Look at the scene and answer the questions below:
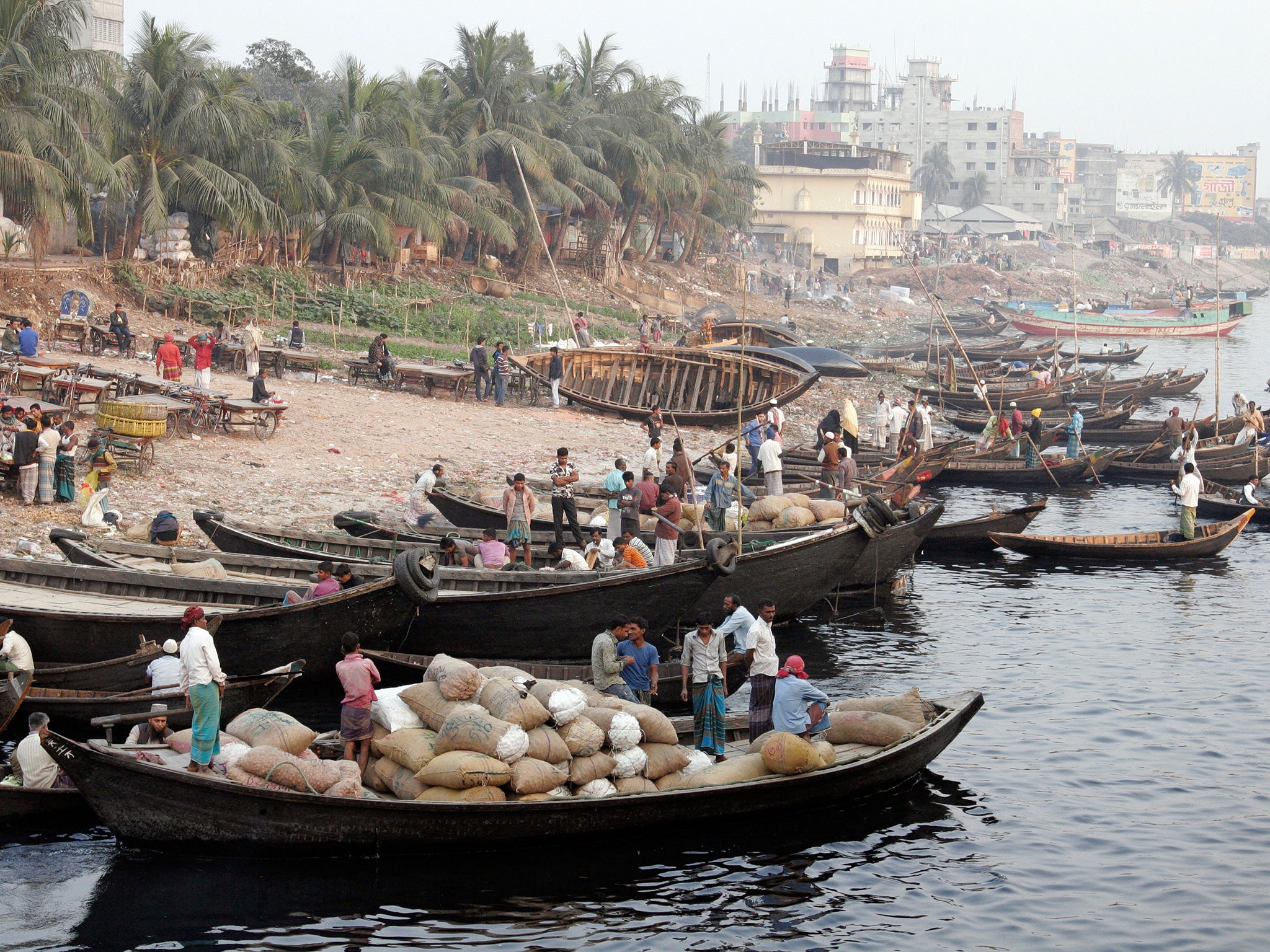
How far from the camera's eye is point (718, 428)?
30.0 metres

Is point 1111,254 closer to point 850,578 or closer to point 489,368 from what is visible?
point 489,368

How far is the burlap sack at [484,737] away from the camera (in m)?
10.1

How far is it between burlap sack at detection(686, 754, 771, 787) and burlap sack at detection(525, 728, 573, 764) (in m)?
1.14

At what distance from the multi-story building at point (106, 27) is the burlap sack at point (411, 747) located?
52.7m

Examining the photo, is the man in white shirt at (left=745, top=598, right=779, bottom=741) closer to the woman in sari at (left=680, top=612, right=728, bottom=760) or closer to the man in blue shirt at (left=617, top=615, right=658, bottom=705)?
the woman in sari at (left=680, top=612, right=728, bottom=760)

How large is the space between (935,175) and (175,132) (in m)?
111

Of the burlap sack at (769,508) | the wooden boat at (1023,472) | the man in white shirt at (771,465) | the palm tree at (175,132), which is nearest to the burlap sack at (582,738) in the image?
the burlap sack at (769,508)

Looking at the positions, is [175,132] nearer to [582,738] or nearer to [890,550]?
[890,550]

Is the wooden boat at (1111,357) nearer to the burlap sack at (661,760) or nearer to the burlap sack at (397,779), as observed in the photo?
the burlap sack at (661,760)

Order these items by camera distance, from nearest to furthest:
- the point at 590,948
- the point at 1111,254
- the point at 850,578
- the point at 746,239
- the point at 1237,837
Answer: the point at 590,948
the point at 1237,837
the point at 850,578
the point at 746,239
the point at 1111,254

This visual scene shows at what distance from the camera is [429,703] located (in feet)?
34.5

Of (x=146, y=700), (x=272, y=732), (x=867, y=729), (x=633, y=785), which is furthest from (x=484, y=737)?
(x=867, y=729)

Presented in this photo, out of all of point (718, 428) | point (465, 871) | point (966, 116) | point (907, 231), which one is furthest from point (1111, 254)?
point (465, 871)

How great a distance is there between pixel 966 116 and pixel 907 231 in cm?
5308
